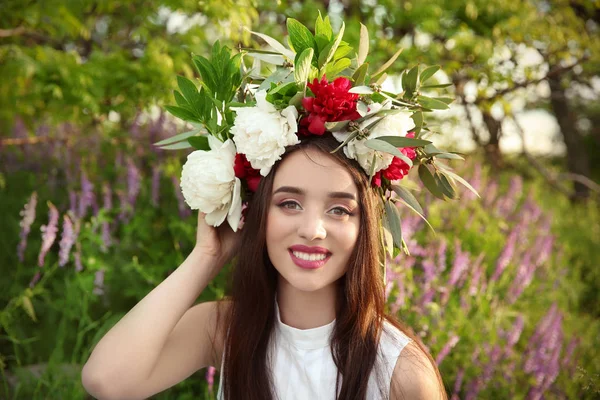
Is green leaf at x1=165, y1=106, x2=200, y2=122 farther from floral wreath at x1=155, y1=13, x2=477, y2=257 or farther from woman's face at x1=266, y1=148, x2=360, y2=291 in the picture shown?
woman's face at x1=266, y1=148, x2=360, y2=291

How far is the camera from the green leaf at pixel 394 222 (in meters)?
1.89

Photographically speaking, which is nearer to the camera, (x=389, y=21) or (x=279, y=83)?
(x=279, y=83)

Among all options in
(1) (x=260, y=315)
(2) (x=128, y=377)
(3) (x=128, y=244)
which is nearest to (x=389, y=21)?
(3) (x=128, y=244)

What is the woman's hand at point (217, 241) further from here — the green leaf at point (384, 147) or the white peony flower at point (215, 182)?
the green leaf at point (384, 147)

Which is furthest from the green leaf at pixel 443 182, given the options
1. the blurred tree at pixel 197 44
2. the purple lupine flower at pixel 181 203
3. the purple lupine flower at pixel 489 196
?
the purple lupine flower at pixel 489 196

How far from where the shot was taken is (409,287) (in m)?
3.12

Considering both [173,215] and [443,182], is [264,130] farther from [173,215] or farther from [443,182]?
[173,215]

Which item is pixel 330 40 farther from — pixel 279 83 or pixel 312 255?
pixel 312 255

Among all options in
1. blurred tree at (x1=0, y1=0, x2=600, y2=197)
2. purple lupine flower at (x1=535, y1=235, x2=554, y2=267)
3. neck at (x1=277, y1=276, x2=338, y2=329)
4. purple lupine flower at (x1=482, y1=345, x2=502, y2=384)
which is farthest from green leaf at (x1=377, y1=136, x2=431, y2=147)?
purple lupine flower at (x1=535, y1=235, x2=554, y2=267)

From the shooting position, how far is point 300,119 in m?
1.81

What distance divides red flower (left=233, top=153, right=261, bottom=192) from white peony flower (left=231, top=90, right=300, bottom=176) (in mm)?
77

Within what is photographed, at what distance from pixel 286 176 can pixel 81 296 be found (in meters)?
1.62

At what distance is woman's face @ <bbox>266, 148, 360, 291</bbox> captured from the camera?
5.77 ft

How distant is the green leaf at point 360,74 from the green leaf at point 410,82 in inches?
6.5
